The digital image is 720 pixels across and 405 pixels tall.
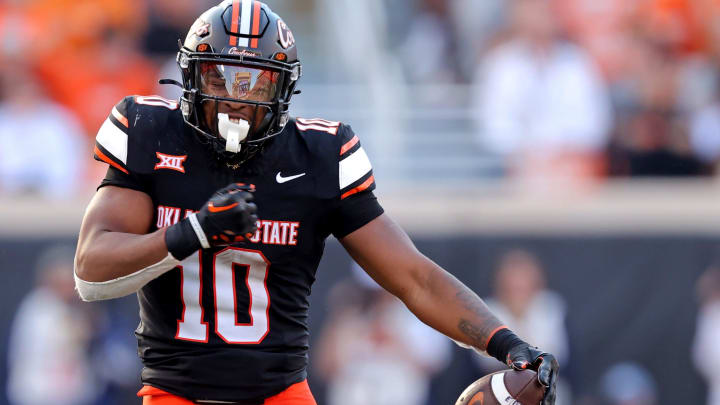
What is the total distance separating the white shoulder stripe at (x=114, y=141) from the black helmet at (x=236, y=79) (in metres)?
0.19

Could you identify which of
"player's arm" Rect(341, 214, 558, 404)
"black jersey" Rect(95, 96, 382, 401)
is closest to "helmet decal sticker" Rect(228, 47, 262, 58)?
"black jersey" Rect(95, 96, 382, 401)

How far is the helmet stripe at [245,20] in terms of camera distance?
331 cm

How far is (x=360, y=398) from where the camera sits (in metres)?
7.07

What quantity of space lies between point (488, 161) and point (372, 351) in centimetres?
164

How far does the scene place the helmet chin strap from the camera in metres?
3.18

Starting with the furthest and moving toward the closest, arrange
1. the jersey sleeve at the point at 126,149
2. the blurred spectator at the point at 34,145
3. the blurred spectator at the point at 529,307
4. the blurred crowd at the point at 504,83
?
the blurred crowd at the point at 504,83 → the blurred spectator at the point at 34,145 → the blurred spectator at the point at 529,307 → the jersey sleeve at the point at 126,149

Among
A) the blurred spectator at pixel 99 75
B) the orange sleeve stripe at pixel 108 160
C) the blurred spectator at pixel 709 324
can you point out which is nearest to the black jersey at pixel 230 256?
the orange sleeve stripe at pixel 108 160

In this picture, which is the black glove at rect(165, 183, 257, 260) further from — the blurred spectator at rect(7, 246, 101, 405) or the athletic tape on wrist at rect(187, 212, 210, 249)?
the blurred spectator at rect(7, 246, 101, 405)

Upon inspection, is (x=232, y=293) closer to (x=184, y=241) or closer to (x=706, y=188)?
(x=184, y=241)

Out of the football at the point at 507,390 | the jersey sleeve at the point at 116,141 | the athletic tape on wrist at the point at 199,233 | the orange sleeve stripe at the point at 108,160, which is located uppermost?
the jersey sleeve at the point at 116,141

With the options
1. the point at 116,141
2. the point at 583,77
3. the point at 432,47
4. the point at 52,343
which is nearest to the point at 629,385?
the point at 583,77

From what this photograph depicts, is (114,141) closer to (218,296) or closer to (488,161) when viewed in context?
(218,296)

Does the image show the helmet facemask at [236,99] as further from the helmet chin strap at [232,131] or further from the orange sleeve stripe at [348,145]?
the orange sleeve stripe at [348,145]

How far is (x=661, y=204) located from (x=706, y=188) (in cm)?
34
